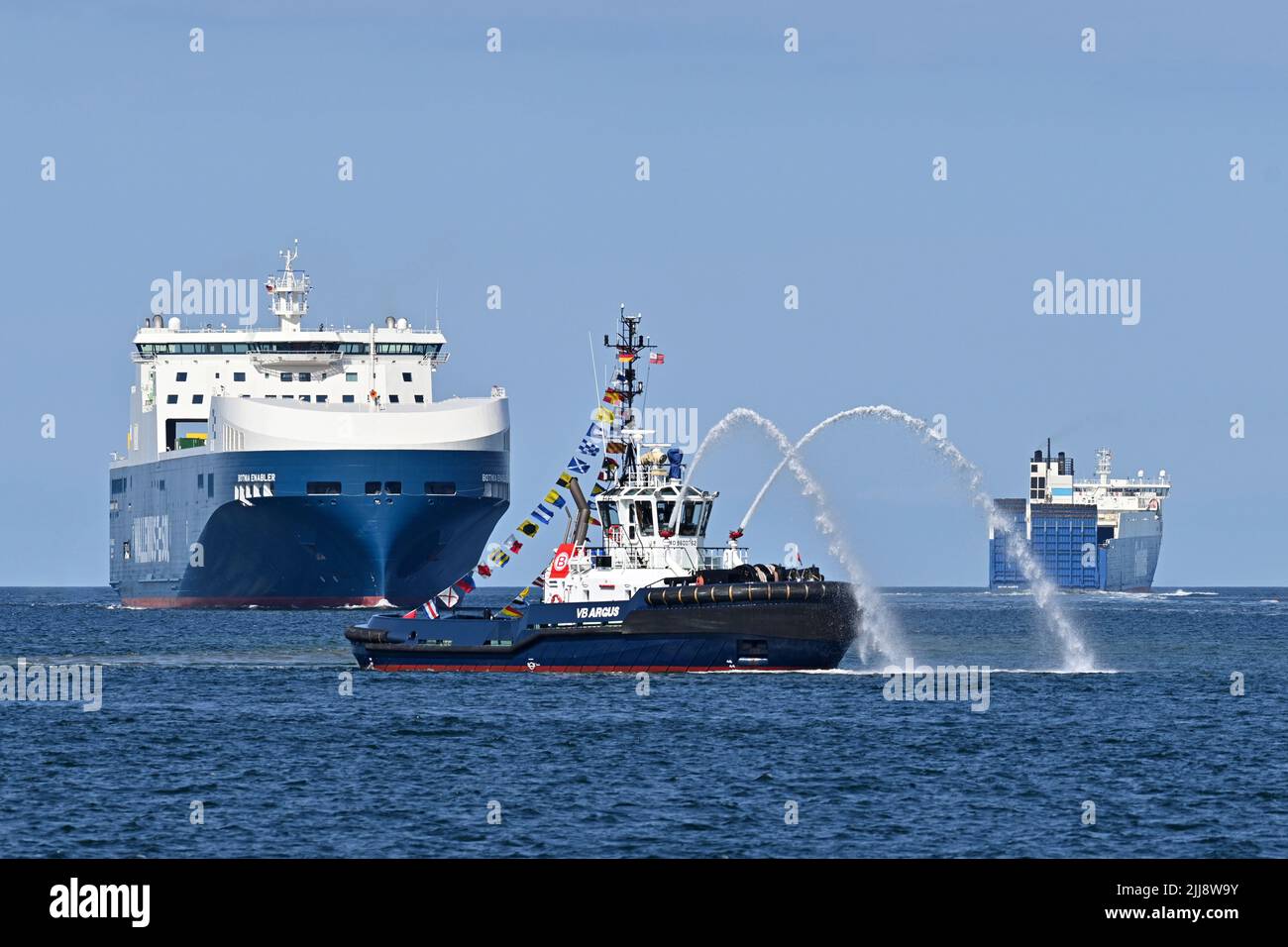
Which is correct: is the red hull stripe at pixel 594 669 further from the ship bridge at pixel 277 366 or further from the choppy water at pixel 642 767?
the ship bridge at pixel 277 366

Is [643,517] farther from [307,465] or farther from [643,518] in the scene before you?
[307,465]

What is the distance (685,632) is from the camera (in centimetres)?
5238

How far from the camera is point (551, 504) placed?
56.6m

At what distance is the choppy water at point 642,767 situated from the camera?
1176 inches

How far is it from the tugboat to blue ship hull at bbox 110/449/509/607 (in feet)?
160

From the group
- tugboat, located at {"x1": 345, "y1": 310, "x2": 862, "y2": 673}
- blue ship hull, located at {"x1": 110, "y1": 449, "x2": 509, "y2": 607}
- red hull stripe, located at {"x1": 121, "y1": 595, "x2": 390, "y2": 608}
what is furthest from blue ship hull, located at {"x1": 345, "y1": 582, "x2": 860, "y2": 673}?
red hull stripe, located at {"x1": 121, "y1": 595, "x2": 390, "y2": 608}

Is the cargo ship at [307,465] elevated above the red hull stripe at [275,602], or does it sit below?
above

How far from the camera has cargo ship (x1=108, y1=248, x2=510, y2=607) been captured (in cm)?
10744

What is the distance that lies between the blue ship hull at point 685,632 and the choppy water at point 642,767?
74 centimetres

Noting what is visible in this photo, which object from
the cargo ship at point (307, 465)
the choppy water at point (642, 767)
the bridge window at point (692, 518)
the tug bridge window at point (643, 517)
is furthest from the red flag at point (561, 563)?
the cargo ship at point (307, 465)

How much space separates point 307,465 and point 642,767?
72121mm

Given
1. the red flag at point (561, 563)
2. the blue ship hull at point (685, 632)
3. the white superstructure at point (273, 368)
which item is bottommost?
the blue ship hull at point (685, 632)

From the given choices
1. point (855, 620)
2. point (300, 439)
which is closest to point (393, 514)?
point (300, 439)

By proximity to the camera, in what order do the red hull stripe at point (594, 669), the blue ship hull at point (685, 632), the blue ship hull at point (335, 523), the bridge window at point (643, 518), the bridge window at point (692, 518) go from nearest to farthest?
the blue ship hull at point (685, 632) → the red hull stripe at point (594, 669) → the bridge window at point (643, 518) → the bridge window at point (692, 518) → the blue ship hull at point (335, 523)
